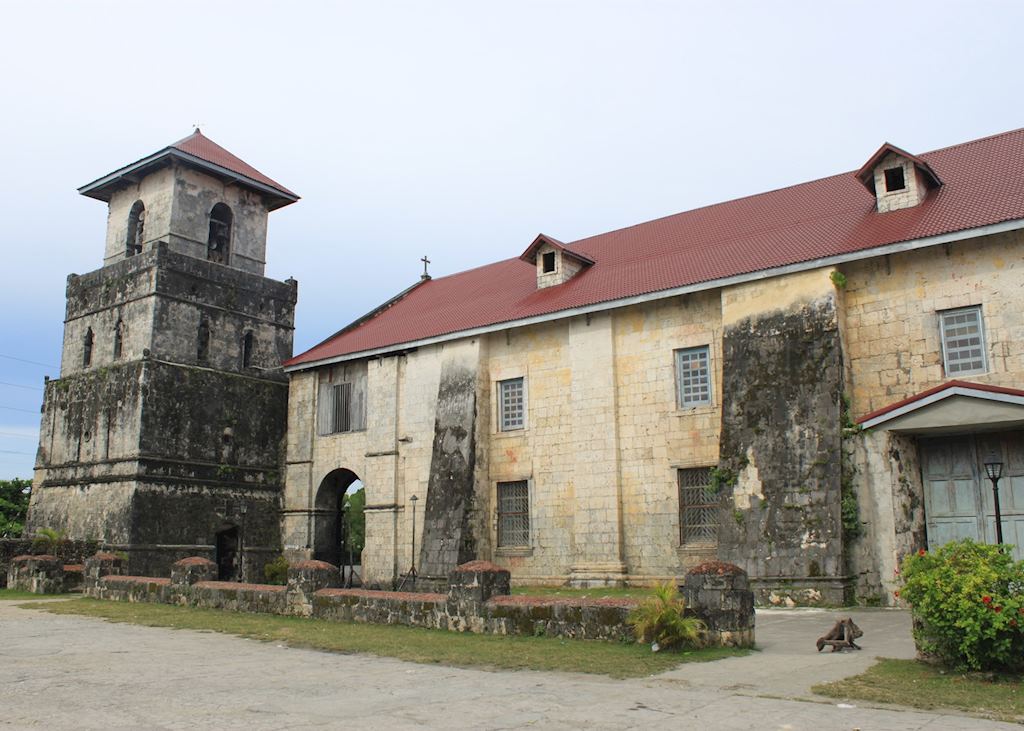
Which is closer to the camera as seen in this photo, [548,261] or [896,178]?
[896,178]

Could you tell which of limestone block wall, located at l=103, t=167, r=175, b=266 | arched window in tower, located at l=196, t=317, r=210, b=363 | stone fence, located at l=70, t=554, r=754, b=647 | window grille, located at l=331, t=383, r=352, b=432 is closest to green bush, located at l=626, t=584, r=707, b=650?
stone fence, located at l=70, t=554, r=754, b=647

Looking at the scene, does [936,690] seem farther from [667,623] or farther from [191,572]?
[191,572]

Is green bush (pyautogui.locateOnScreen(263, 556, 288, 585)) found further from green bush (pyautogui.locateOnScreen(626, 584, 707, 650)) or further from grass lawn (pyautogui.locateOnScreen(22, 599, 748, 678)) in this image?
green bush (pyautogui.locateOnScreen(626, 584, 707, 650))

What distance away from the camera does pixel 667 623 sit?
1041 cm

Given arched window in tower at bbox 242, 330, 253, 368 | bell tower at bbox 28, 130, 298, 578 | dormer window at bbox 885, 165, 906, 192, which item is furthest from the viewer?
arched window in tower at bbox 242, 330, 253, 368

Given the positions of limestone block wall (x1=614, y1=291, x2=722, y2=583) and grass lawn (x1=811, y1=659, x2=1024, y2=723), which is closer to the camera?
grass lawn (x1=811, y1=659, x2=1024, y2=723)

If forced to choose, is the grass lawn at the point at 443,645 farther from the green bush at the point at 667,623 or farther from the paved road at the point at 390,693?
→ the paved road at the point at 390,693

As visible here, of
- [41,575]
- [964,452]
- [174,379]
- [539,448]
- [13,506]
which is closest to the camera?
[964,452]

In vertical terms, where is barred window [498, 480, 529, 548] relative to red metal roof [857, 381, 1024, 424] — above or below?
below

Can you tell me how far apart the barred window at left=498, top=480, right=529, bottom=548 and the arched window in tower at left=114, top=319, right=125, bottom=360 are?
13.1 metres

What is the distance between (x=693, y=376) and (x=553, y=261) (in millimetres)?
5909

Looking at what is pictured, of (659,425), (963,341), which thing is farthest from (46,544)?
(963,341)

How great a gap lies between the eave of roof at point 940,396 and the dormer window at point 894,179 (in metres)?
5.43

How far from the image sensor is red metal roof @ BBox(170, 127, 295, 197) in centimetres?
2844
